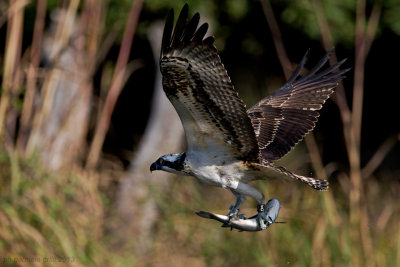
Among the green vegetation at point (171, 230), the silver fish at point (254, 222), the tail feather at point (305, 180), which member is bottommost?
the green vegetation at point (171, 230)

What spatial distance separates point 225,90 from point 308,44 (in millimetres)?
6999

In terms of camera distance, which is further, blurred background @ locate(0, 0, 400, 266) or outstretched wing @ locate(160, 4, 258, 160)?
blurred background @ locate(0, 0, 400, 266)

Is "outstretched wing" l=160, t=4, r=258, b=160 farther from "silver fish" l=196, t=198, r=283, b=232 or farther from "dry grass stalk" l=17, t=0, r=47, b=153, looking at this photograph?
"dry grass stalk" l=17, t=0, r=47, b=153

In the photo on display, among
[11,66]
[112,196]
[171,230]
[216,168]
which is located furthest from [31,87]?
[112,196]

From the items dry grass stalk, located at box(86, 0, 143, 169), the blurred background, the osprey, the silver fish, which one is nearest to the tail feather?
the osprey

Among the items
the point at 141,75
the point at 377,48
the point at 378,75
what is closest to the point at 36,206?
the point at 377,48

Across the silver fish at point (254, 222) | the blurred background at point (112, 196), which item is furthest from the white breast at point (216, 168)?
the blurred background at point (112, 196)

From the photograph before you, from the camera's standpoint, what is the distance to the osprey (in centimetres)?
378

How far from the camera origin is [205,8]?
9023mm

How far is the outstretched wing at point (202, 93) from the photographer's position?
12.2ft

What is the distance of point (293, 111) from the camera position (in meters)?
5.34

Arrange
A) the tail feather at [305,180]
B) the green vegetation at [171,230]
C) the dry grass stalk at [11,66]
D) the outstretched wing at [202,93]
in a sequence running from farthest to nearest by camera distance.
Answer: the dry grass stalk at [11,66] → the green vegetation at [171,230] → the tail feather at [305,180] → the outstretched wing at [202,93]

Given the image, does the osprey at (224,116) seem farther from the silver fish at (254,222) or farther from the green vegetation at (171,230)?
the green vegetation at (171,230)

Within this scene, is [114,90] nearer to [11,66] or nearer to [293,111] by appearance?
[11,66]
